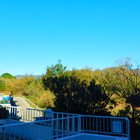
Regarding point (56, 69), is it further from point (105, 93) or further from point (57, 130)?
point (57, 130)

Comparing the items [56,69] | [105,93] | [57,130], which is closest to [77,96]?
[105,93]

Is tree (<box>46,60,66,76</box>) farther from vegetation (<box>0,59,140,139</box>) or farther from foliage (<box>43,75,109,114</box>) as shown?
vegetation (<box>0,59,140,139</box>)

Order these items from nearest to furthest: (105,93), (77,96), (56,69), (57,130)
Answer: (57,130) → (105,93) → (77,96) → (56,69)

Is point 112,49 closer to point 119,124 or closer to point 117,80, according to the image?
point 117,80

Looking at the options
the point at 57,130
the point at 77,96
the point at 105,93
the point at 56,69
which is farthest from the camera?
the point at 56,69

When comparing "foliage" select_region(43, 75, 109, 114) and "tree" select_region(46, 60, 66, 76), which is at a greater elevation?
"tree" select_region(46, 60, 66, 76)

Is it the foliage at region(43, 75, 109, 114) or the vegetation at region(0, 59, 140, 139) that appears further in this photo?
the foliage at region(43, 75, 109, 114)

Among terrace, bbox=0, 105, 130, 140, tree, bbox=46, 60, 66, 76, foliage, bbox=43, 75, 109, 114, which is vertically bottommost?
terrace, bbox=0, 105, 130, 140

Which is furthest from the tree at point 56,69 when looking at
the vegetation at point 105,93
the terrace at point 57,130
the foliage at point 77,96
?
the terrace at point 57,130

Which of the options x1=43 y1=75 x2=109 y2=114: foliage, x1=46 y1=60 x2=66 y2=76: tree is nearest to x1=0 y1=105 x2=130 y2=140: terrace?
x1=43 y1=75 x2=109 y2=114: foliage

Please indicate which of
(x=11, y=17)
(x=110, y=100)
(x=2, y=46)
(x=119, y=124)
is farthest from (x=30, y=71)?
(x=119, y=124)

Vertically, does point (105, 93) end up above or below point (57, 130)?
above

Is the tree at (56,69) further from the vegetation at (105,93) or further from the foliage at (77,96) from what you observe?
the vegetation at (105,93)

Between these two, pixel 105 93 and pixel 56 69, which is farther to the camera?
pixel 56 69
